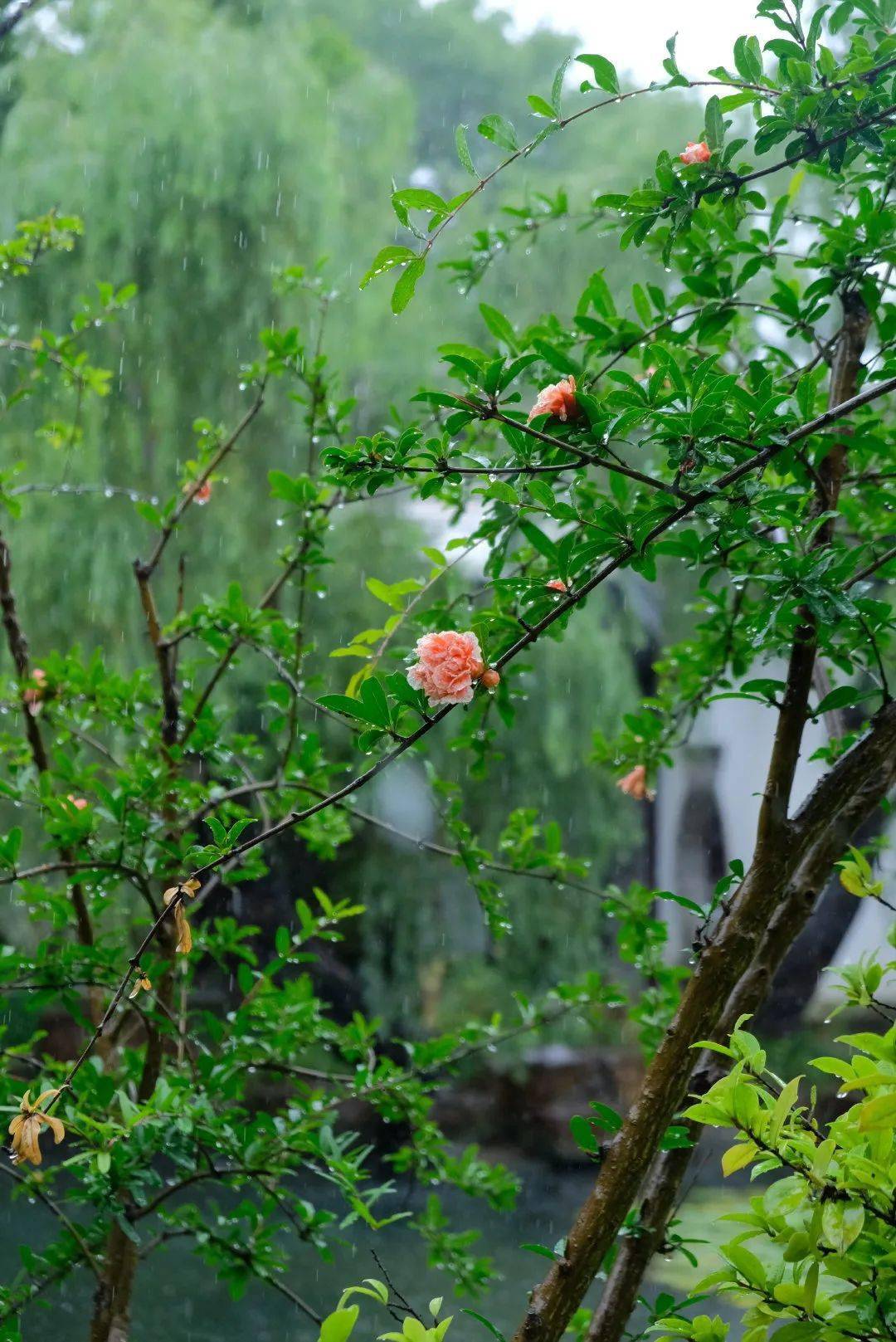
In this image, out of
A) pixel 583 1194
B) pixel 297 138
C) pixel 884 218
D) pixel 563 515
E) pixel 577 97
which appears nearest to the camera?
pixel 563 515

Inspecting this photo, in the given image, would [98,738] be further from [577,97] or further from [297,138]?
[577,97]

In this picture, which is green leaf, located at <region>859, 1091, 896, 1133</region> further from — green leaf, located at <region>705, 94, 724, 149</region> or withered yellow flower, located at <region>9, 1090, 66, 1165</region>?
green leaf, located at <region>705, 94, 724, 149</region>

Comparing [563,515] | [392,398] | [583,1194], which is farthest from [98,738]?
[563,515]

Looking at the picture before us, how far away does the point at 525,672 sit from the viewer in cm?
129

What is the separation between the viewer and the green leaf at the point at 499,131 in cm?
76

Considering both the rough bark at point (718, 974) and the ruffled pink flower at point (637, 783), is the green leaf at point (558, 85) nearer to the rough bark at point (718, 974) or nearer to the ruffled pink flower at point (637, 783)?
the rough bark at point (718, 974)

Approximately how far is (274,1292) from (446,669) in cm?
306

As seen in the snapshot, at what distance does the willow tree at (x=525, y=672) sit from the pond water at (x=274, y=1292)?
1382 millimetres

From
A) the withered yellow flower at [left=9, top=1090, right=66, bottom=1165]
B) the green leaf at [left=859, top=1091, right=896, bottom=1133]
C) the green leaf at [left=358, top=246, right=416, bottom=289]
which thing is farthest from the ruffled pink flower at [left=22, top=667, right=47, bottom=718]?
the green leaf at [left=859, top=1091, right=896, bottom=1133]

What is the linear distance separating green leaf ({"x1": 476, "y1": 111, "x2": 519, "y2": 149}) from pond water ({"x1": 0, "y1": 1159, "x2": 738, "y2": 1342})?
2419mm

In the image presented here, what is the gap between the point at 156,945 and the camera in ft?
5.01

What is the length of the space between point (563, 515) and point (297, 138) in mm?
3501

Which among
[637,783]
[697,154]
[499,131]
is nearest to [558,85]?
[499,131]

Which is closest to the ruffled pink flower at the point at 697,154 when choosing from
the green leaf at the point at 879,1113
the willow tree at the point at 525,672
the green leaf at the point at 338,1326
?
the willow tree at the point at 525,672
